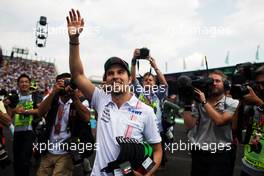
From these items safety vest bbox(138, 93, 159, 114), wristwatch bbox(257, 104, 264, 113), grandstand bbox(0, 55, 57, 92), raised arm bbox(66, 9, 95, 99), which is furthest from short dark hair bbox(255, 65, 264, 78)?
grandstand bbox(0, 55, 57, 92)

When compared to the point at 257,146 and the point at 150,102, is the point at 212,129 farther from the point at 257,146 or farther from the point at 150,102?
the point at 150,102

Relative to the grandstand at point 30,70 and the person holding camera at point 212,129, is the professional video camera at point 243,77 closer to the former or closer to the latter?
the person holding camera at point 212,129

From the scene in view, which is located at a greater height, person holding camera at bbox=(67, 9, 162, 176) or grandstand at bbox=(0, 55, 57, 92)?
grandstand at bbox=(0, 55, 57, 92)

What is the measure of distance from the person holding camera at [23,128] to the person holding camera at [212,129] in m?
2.77

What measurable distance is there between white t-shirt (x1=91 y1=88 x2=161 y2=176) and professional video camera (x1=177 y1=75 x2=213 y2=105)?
94 centimetres

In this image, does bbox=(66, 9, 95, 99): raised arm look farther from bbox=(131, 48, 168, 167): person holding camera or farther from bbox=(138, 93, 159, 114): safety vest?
bbox=(138, 93, 159, 114): safety vest

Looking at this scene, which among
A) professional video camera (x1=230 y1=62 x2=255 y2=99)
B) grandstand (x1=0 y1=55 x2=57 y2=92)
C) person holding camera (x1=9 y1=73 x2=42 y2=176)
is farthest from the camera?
grandstand (x1=0 y1=55 x2=57 y2=92)

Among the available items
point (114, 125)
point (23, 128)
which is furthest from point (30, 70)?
point (114, 125)

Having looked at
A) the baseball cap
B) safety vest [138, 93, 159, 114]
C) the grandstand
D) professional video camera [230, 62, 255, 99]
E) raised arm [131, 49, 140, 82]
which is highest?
the grandstand

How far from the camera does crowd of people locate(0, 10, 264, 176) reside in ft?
8.22

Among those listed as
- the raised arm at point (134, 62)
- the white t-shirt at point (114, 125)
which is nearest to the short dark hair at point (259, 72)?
the white t-shirt at point (114, 125)

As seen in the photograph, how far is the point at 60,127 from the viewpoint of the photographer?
4.03m

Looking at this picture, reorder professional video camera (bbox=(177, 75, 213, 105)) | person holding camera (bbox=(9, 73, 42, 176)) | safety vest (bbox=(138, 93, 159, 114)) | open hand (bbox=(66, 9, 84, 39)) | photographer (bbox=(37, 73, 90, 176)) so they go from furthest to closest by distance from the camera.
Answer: safety vest (bbox=(138, 93, 159, 114))
person holding camera (bbox=(9, 73, 42, 176))
photographer (bbox=(37, 73, 90, 176))
professional video camera (bbox=(177, 75, 213, 105))
open hand (bbox=(66, 9, 84, 39))

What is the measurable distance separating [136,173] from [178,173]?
434 cm
